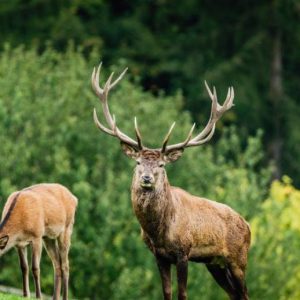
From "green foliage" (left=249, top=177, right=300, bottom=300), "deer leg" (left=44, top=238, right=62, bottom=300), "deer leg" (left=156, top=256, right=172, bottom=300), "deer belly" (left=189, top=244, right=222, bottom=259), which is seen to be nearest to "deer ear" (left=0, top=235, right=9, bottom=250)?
"deer leg" (left=44, top=238, right=62, bottom=300)

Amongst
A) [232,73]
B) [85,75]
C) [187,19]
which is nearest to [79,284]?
[85,75]

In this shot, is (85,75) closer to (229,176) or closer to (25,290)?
(229,176)

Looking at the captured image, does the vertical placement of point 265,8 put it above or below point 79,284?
above

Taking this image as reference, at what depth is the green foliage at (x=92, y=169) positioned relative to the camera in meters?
31.5

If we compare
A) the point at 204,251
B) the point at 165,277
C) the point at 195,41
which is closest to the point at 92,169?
the point at 204,251

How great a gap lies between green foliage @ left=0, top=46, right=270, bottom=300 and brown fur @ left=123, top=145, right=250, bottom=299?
11616mm

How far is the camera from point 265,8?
5431cm

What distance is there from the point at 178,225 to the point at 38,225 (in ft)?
5.34

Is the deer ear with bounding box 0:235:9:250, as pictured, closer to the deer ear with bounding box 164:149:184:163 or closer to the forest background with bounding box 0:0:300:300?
the deer ear with bounding box 164:149:184:163

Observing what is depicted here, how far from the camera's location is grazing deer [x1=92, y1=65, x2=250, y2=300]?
17.7 metres

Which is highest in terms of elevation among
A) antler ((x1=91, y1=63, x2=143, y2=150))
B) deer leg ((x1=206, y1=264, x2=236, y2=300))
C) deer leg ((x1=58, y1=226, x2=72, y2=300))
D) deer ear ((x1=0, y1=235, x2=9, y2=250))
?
antler ((x1=91, y1=63, x2=143, y2=150))

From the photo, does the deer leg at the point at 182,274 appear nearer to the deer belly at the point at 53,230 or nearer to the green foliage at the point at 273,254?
the deer belly at the point at 53,230

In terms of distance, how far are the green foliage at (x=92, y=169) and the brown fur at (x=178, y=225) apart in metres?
11.6

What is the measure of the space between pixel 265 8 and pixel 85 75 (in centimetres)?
1746
